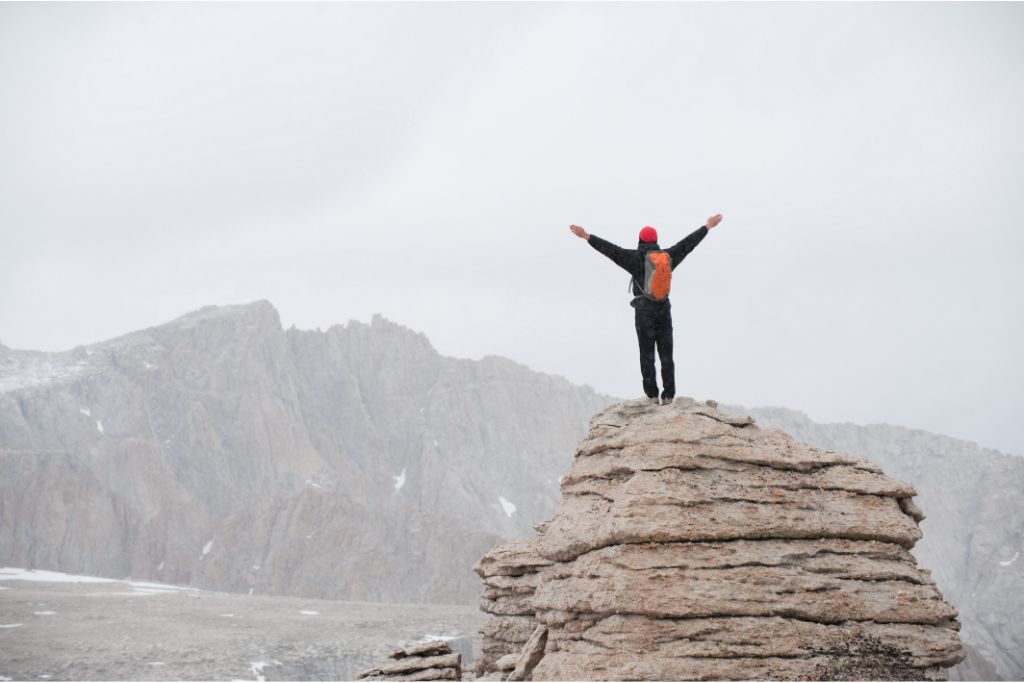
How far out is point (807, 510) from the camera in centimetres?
1098

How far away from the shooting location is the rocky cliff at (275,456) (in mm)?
120100

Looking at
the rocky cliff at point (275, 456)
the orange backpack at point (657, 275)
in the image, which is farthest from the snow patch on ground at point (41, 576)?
the orange backpack at point (657, 275)

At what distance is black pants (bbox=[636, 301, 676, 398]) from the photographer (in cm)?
1295

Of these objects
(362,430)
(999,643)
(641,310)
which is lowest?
(999,643)

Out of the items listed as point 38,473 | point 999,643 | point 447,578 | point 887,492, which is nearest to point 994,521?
point 999,643

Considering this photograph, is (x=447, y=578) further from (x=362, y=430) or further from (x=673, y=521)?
(x=673, y=521)

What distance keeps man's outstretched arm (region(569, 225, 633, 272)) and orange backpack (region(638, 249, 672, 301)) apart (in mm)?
331

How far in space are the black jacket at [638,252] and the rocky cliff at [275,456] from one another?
104846 millimetres

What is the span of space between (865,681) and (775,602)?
124 centimetres

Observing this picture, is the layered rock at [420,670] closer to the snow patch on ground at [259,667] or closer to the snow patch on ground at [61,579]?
the snow patch on ground at [259,667]

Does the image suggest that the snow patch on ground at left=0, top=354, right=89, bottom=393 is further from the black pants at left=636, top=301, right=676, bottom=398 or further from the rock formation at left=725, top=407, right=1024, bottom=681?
the black pants at left=636, top=301, right=676, bottom=398

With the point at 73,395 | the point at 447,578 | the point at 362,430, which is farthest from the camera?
the point at 362,430

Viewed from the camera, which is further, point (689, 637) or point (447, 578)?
point (447, 578)

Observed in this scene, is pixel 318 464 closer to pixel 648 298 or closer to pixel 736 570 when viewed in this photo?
pixel 648 298
